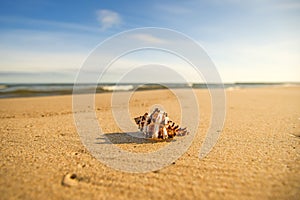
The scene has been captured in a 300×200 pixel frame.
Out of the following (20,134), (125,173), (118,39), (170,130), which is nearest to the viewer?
(125,173)

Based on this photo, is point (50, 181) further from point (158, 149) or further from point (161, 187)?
point (158, 149)

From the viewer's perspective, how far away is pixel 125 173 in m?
2.28

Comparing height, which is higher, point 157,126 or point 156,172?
point 157,126

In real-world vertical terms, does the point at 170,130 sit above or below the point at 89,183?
above

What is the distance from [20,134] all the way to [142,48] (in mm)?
2744

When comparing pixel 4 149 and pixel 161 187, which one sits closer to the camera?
pixel 161 187

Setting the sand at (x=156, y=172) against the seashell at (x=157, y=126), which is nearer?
the sand at (x=156, y=172)

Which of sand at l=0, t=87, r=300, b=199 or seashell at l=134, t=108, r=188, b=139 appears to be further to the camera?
seashell at l=134, t=108, r=188, b=139

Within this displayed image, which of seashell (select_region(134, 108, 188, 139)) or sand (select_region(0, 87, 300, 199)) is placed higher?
seashell (select_region(134, 108, 188, 139))

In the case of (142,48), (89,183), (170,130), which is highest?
(142,48)

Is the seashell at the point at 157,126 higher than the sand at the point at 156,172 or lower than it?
higher

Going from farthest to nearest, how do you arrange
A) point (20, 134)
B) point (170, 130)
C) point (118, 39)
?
point (118, 39)
point (20, 134)
point (170, 130)

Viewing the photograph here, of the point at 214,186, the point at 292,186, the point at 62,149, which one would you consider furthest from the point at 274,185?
the point at 62,149

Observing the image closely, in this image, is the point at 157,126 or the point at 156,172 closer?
the point at 156,172
